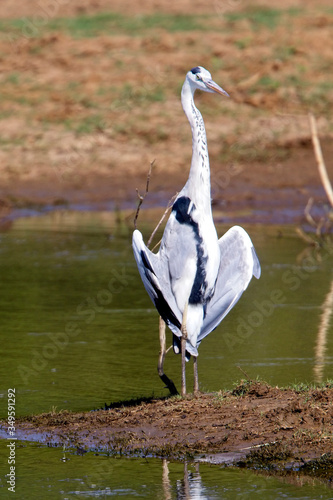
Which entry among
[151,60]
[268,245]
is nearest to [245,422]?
[268,245]

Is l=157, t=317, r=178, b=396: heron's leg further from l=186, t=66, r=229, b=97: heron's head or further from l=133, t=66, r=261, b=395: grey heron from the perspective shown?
l=186, t=66, r=229, b=97: heron's head

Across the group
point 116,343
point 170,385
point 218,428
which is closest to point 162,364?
point 170,385

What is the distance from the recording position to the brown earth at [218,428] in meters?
5.78

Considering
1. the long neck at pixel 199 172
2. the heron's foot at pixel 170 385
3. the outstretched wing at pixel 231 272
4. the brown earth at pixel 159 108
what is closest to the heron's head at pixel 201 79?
the long neck at pixel 199 172

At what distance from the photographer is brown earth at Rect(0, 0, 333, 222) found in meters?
19.1

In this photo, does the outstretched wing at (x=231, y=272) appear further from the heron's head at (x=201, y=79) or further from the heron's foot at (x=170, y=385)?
the heron's head at (x=201, y=79)

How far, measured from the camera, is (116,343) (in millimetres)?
9156

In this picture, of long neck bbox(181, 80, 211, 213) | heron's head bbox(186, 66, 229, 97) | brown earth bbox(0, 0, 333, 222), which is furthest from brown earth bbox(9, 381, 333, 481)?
brown earth bbox(0, 0, 333, 222)

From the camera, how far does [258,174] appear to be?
19484mm

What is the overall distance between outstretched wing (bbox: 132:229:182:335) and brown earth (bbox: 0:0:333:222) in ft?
33.5

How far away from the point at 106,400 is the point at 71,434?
0.97 meters

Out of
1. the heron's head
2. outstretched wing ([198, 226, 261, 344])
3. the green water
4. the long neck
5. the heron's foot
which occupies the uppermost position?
the heron's head

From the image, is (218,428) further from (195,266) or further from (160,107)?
(160,107)

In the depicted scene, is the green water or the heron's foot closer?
the green water
